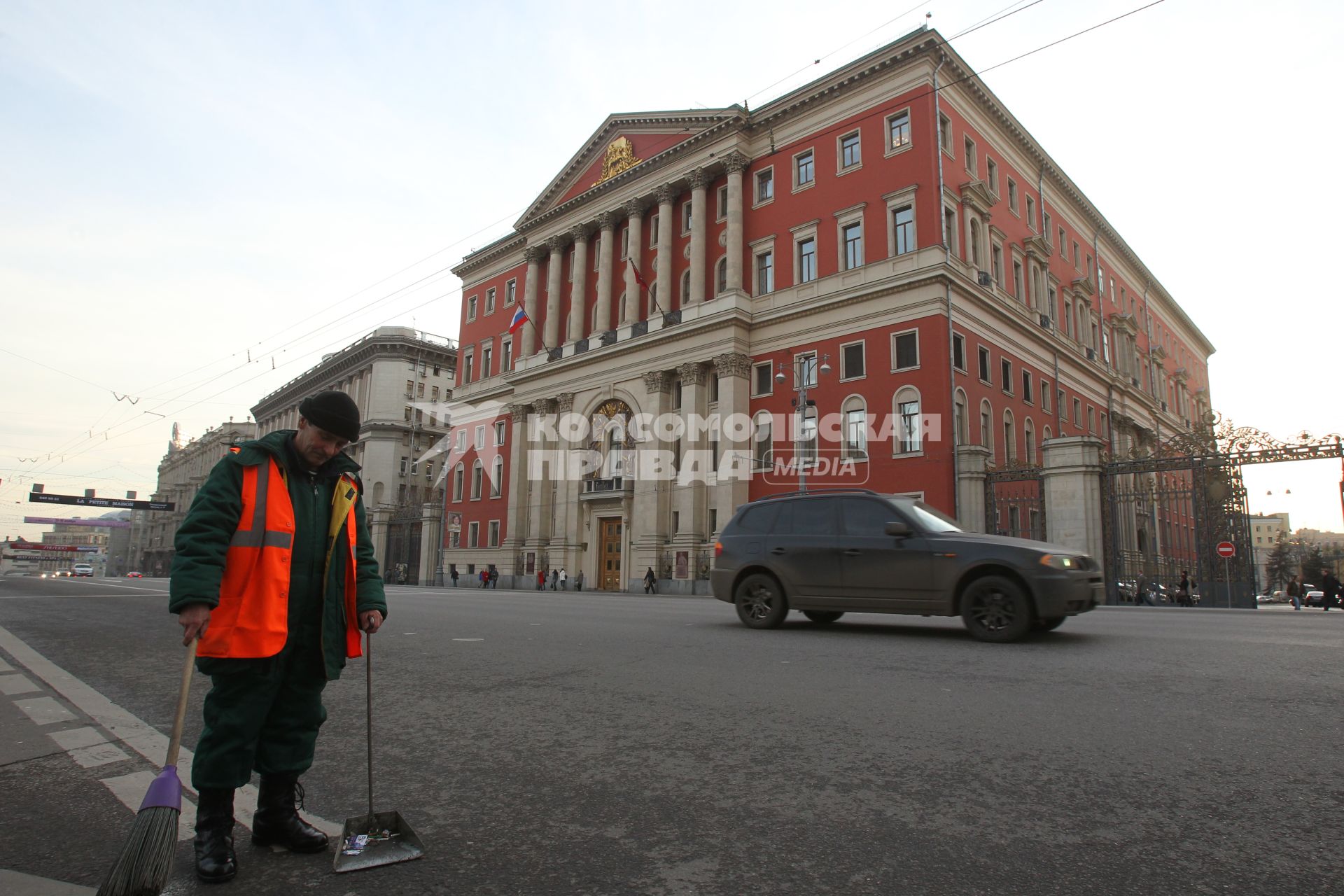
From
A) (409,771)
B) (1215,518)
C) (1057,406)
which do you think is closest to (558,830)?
(409,771)

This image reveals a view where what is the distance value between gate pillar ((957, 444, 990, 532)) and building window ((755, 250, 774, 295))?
12581 millimetres

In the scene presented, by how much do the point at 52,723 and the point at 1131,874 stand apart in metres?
5.78

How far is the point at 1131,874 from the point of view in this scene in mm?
2562

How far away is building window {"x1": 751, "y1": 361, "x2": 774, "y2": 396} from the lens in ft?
116

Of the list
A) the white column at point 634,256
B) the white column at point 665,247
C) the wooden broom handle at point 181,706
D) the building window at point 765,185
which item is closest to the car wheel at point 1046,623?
the wooden broom handle at point 181,706

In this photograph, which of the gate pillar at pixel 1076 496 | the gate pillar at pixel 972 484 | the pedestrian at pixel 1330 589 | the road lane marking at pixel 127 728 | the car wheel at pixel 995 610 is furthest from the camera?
the gate pillar at pixel 972 484

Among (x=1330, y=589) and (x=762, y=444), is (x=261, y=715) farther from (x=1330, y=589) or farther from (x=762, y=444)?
(x=762, y=444)

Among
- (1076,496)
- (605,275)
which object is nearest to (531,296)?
(605,275)

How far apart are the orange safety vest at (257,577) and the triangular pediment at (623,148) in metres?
37.3

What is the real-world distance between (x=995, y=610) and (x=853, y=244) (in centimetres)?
2715

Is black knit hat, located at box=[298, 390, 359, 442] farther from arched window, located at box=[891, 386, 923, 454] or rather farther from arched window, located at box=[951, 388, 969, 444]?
arched window, located at box=[951, 388, 969, 444]

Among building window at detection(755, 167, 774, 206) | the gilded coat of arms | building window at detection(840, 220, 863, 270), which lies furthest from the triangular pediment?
building window at detection(840, 220, 863, 270)

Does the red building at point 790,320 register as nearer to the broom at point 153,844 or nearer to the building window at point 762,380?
the building window at point 762,380

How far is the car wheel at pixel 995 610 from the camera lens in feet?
27.1
